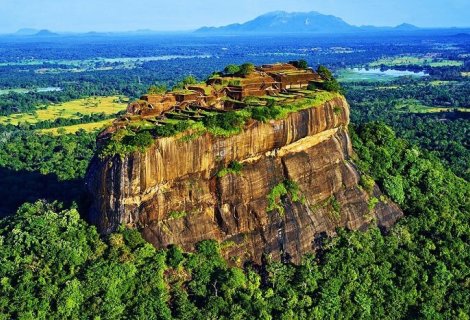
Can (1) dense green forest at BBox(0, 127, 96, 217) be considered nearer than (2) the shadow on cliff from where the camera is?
No

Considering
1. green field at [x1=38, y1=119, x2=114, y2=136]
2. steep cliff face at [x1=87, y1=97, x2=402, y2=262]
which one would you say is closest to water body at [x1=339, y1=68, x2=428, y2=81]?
green field at [x1=38, y1=119, x2=114, y2=136]

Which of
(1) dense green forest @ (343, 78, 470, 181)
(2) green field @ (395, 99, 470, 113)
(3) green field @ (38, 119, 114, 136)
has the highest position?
(3) green field @ (38, 119, 114, 136)

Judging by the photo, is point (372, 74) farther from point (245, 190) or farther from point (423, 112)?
point (245, 190)

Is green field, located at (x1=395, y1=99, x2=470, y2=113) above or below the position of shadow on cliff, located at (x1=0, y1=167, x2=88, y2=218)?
below

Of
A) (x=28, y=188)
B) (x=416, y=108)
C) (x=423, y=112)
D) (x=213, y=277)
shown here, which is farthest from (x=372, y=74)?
(x=213, y=277)

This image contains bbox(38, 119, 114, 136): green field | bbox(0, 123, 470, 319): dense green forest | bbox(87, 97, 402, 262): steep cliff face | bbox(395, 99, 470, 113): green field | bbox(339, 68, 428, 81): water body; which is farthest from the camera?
bbox(339, 68, 428, 81): water body

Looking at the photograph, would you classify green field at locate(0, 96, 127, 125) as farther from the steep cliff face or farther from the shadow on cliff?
the steep cliff face

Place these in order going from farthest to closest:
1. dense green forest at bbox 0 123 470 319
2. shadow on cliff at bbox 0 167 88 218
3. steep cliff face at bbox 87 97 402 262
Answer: shadow on cliff at bbox 0 167 88 218, steep cliff face at bbox 87 97 402 262, dense green forest at bbox 0 123 470 319
